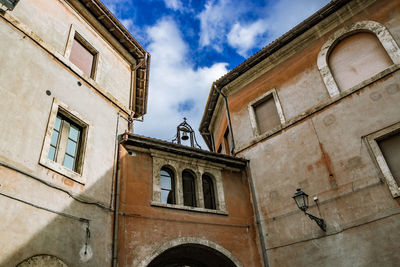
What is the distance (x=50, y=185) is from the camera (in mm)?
7105

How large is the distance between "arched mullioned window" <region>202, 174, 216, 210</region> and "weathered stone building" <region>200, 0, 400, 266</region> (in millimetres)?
1459

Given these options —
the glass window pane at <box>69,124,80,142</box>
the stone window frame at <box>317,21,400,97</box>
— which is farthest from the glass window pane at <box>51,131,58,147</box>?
the stone window frame at <box>317,21,400,97</box>

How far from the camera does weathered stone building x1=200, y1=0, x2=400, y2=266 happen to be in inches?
338

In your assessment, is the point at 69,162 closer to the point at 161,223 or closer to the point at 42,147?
the point at 42,147

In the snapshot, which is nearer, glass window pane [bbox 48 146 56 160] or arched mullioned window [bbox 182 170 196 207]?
glass window pane [bbox 48 146 56 160]

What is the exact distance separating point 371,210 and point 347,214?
24.1 inches

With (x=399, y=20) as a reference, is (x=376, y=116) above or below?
below

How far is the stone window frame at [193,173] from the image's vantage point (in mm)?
9812

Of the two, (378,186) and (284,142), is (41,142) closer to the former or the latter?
(284,142)

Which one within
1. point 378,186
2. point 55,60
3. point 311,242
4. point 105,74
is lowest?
point 311,242

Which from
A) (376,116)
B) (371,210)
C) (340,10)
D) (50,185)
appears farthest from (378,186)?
(50,185)

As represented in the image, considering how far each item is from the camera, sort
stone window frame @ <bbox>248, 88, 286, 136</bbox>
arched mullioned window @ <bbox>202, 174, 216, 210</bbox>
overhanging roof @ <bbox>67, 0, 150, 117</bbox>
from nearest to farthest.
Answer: overhanging roof @ <bbox>67, 0, 150, 117</bbox>
arched mullioned window @ <bbox>202, 174, 216, 210</bbox>
stone window frame @ <bbox>248, 88, 286, 136</bbox>

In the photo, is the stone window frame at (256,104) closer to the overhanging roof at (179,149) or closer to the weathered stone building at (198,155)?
the weathered stone building at (198,155)

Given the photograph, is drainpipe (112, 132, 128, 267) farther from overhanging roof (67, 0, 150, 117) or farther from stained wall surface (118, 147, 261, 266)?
overhanging roof (67, 0, 150, 117)
